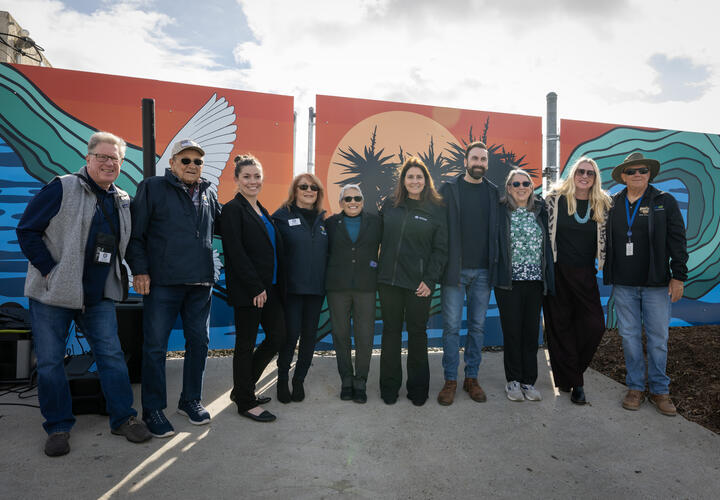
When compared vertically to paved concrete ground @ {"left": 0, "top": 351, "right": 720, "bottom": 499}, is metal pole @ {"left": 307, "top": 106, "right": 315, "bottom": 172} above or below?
above

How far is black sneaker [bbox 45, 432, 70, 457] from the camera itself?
8.53 ft

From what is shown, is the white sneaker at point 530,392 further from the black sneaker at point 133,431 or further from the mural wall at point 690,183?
the black sneaker at point 133,431

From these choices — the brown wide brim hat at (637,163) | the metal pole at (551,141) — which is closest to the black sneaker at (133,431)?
the brown wide brim hat at (637,163)

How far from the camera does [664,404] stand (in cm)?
343

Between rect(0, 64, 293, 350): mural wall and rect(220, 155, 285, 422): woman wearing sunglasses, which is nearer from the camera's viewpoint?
rect(220, 155, 285, 422): woman wearing sunglasses

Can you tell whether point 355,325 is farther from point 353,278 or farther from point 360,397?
point 360,397

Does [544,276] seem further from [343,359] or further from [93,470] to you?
[93,470]

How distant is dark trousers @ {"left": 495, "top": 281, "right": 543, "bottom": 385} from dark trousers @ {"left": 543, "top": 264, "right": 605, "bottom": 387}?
0.87ft

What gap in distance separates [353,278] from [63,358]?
2140 millimetres

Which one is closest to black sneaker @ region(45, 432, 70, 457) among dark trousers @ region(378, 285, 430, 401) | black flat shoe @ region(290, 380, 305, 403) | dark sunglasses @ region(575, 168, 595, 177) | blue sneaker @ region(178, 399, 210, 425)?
blue sneaker @ region(178, 399, 210, 425)

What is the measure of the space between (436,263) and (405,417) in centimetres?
128

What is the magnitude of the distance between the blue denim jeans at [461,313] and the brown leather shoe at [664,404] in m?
1.52

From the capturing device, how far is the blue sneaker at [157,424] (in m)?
2.84

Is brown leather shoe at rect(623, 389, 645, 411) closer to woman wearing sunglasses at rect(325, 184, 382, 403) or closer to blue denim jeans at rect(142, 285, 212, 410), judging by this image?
woman wearing sunglasses at rect(325, 184, 382, 403)
